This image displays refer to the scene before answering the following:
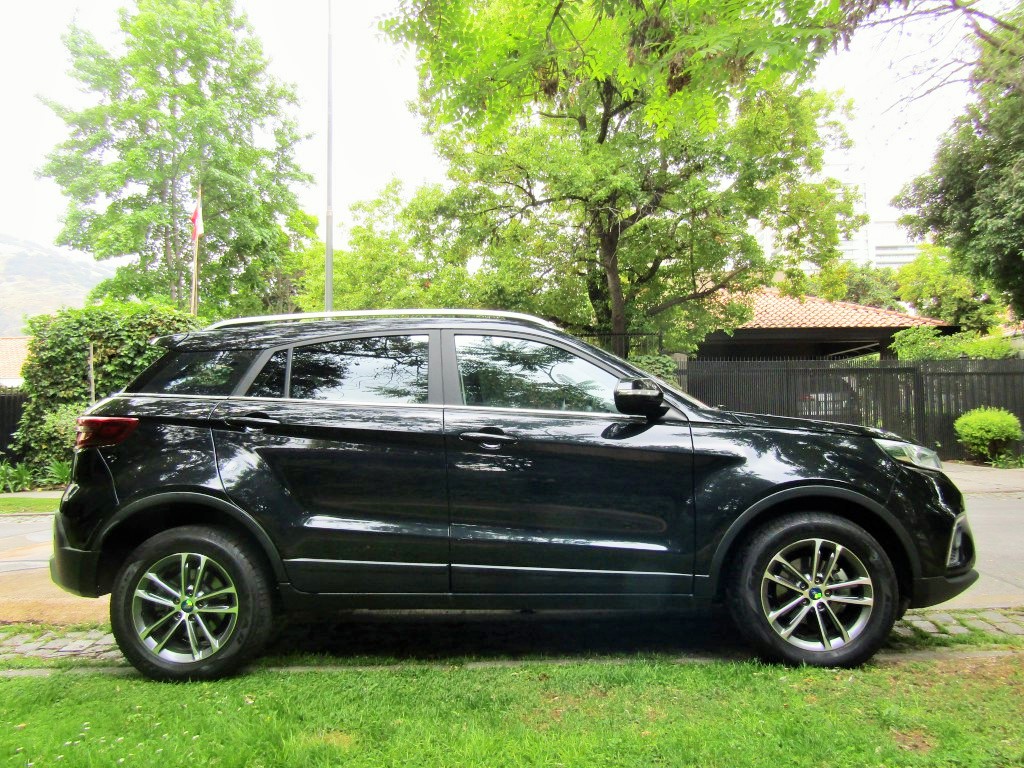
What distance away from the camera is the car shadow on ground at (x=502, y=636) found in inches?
146

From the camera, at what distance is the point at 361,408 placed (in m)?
3.47

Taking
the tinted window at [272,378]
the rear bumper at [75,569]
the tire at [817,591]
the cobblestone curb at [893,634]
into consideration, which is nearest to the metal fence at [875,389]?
the cobblestone curb at [893,634]

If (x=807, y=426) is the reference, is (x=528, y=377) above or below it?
above

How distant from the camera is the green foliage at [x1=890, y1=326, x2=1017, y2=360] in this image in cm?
1730

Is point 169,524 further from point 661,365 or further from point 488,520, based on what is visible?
point 661,365

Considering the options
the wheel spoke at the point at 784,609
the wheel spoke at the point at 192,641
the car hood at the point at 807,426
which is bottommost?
the wheel spoke at the point at 192,641

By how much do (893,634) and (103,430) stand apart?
445 centimetres

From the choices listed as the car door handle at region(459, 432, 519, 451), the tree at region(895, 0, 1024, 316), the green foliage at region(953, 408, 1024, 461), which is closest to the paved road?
the car door handle at region(459, 432, 519, 451)

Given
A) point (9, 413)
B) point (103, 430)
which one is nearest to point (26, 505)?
point (9, 413)

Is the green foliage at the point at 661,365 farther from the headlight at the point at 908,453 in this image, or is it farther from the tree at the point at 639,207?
the headlight at the point at 908,453

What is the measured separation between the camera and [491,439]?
11.0ft

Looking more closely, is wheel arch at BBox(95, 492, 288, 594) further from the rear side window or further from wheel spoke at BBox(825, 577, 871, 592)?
wheel spoke at BBox(825, 577, 871, 592)

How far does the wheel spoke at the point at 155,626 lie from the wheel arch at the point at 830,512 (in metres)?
2.64

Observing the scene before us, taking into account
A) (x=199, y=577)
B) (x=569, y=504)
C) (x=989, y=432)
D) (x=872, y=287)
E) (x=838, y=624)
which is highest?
(x=872, y=287)
